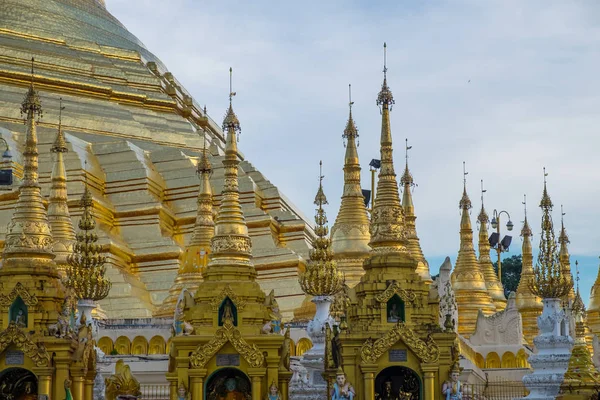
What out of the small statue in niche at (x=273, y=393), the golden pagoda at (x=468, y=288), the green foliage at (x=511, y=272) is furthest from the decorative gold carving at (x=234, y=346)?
the green foliage at (x=511, y=272)

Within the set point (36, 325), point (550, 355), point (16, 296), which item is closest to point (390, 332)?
point (550, 355)

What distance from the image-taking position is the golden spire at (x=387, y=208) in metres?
26.9

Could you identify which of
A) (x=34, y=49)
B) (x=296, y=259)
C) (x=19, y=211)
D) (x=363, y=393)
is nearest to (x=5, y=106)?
(x=34, y=49)

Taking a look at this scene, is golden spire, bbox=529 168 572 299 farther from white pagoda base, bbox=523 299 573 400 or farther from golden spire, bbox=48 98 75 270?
golden spire, bbox=48 98 75 270

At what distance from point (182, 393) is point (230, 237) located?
3921 mm

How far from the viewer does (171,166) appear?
1788 inches

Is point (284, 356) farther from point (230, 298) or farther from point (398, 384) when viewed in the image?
point (398, 384)

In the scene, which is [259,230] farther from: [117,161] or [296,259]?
[117,161]

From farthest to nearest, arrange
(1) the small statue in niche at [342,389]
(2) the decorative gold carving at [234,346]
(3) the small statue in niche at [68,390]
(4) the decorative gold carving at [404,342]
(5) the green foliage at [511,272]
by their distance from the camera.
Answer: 1. (5) the green foliage at [511,272]
2. (2) the decorative gold carving at [234,346]
3. (3) the small statue in niche at [68,390]
4. (4) the decorative gold carving at [404,342]
5. (1) the small statue in niche at [342,389]

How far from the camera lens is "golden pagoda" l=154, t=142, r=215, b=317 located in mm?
36312

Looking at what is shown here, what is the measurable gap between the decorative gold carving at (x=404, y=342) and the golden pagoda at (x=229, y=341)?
2202 millimetres

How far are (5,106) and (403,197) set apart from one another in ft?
47.1

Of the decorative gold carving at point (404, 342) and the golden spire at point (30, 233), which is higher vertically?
the golden spire at point (30, 233)

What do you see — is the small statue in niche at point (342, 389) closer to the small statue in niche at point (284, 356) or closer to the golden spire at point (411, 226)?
the small statue in niche at point (284, 356)
